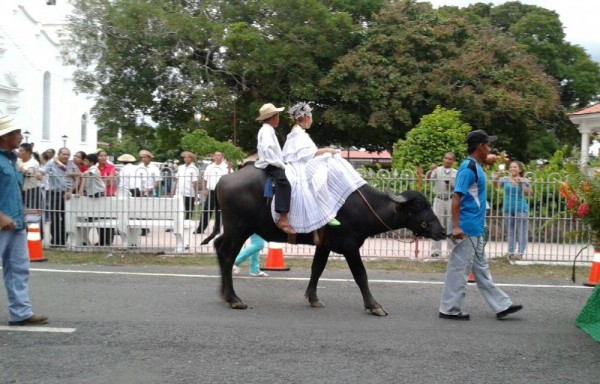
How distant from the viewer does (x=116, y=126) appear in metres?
29.0

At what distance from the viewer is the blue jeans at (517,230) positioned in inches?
489

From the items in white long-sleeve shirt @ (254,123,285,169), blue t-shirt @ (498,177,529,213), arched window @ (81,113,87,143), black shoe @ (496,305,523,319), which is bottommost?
black shoe @ (496,305,523,319)

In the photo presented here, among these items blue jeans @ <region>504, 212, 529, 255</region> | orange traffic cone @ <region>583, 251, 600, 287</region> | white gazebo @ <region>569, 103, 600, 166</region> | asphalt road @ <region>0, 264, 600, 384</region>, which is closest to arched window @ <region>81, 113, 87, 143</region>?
white gazebo @ <region>569, 103, 600, 166</region>

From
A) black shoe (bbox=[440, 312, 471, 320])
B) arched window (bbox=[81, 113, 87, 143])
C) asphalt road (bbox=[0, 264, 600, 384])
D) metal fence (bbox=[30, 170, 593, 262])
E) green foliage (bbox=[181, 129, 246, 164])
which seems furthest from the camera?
arched window (bbox=[81, 113, 87, 143])

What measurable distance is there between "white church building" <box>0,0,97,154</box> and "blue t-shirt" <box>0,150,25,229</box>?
24.9 m

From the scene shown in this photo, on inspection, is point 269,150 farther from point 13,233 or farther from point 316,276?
point 13,233

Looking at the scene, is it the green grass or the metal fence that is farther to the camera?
the metal fence

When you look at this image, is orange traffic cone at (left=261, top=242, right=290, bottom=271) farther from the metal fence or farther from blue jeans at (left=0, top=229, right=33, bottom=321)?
blue jeans at (left=0, top=229, right=33, bottom=321)

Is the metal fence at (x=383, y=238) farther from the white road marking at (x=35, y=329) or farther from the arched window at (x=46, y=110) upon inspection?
the arched window at (x=46, y=110)

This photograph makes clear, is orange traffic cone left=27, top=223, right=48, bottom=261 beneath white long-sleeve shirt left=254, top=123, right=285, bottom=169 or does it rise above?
beneath

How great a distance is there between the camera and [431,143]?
17.4 m

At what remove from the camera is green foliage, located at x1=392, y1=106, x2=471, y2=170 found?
56.5 ft

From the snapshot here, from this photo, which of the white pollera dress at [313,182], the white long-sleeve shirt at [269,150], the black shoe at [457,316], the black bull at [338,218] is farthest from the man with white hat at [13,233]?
the black shoe at [457,316]

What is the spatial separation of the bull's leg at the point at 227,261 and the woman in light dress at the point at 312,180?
84cm
